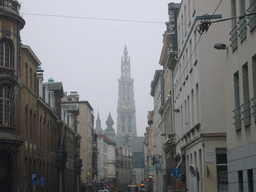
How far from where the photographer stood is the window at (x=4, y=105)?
30700 mm

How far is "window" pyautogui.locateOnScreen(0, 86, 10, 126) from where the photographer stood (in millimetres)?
30700

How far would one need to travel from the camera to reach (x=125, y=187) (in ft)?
548

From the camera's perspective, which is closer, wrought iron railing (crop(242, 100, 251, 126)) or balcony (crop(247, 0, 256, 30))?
balcony (crop(247, 0, 256, 30))

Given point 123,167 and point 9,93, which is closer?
point 9,93

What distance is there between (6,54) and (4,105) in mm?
3060

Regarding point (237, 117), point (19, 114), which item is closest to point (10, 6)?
point (19, 114)

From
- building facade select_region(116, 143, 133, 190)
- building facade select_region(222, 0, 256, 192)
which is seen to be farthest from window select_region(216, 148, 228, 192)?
building facade select_region(116, 143, 133, 190)

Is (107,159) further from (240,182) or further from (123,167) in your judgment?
(240,182)

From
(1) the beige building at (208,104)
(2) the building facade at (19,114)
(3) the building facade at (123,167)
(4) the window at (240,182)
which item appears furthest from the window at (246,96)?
(3) the building facade at (123,167)

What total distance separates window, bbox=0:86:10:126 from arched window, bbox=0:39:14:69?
1.41 m

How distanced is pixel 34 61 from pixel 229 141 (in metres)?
22.6

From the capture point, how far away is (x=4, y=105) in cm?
3084

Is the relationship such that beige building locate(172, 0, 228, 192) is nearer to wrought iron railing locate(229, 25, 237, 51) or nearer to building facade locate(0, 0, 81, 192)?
wrought iron railing locate(229, 25, 237, 51)

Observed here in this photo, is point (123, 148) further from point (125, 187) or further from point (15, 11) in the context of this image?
Result: point (15, 11)
